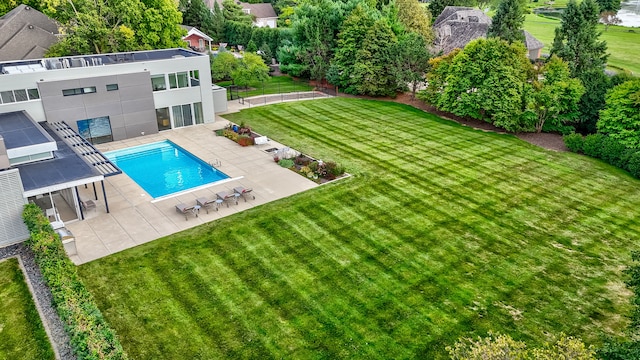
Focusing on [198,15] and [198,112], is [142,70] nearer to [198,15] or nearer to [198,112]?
[198,112]

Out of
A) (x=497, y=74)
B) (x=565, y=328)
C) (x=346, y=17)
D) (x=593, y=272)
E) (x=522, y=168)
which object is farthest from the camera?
(x=346, y=17)

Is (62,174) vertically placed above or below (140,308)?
above

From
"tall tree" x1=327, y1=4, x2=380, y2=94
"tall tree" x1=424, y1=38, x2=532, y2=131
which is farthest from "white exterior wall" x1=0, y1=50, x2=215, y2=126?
"tall tree" x1=424, y1=38, x2=532, y2=131

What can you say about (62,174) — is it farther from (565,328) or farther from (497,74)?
(497,74)

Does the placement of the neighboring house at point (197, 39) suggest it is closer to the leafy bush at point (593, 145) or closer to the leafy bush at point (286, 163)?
the leafy bush at point (286, 163)

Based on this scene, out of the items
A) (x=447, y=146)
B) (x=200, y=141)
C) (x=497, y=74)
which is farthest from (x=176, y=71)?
(x=497, y=74)

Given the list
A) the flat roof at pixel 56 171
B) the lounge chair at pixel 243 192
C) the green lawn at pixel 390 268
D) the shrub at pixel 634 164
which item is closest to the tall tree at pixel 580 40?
the shrub at pixel 634 164

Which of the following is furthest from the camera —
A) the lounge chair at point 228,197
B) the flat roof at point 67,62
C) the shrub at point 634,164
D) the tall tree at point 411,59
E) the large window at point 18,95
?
the tall tree at point 411,59
